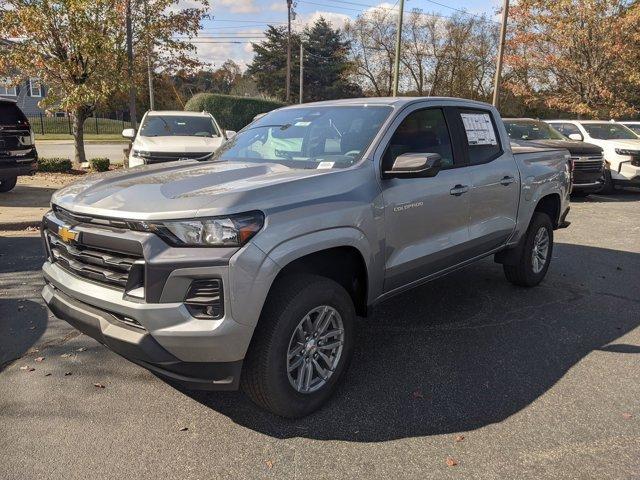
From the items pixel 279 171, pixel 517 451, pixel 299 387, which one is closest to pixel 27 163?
pixel 279 171

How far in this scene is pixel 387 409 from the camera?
10.6ft

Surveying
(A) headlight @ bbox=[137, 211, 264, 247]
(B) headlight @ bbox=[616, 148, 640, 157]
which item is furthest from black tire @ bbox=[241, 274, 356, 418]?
(B) headlight @ bbox=[616, 148, 640, 157]

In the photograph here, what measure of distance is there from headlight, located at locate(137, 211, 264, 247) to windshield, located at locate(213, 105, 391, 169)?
104cm

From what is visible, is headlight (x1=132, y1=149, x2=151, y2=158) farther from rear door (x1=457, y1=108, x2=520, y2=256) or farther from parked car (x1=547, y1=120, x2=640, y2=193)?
parked car (x1=547, y1=120, x2=640, y2=193)

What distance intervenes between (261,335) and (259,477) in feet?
2.26

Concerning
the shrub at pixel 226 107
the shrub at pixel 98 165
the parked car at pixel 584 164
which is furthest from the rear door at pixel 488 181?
the shrub at pixel 226 107

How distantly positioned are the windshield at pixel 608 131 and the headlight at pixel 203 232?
13.5m

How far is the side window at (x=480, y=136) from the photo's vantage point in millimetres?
4559

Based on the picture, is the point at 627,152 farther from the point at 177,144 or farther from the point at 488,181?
the point at 177,144

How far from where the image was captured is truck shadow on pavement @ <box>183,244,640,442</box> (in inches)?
124

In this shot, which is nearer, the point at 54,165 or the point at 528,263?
the point at 528,263

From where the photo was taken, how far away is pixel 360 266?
3.40 m

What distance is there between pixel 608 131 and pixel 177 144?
11.0m

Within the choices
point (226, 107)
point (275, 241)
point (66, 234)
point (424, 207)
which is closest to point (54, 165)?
point (66, 234)
